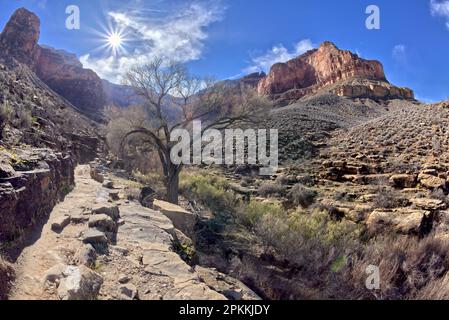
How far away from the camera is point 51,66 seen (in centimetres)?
6875

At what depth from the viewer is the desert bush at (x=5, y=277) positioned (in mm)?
2943

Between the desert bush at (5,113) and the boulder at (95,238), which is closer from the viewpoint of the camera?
the boulder at (95,238)

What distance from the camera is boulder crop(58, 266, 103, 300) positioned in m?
2.96

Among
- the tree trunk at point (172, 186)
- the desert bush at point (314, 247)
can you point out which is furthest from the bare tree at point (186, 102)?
the desert bush at point (314, 247)

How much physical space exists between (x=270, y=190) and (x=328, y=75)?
202 ft

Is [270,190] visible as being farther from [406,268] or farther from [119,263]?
[119,263]

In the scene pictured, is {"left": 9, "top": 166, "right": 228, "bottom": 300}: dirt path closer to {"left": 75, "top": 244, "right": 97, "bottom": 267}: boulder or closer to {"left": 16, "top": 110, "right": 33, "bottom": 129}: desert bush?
{"left": 75, "top": 244, "right": 97, "bottom": 267}: boulder

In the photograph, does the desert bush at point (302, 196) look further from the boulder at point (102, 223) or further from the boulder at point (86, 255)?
the boulder at point (86, 255)

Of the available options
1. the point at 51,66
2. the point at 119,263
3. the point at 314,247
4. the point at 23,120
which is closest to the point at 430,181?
the point at 314,247

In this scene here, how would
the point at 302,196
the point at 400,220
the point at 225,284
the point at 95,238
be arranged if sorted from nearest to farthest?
the point at 95,238
the point at 225,284
the point at 400,220
the point at 302,196

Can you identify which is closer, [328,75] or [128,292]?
[128,292]

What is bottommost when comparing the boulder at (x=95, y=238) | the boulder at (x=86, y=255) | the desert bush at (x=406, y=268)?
the desert bush at (x=406, y=268)

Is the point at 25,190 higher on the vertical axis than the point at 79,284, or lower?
higher

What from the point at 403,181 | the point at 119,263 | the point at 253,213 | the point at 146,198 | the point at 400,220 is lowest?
the point at 253,213
